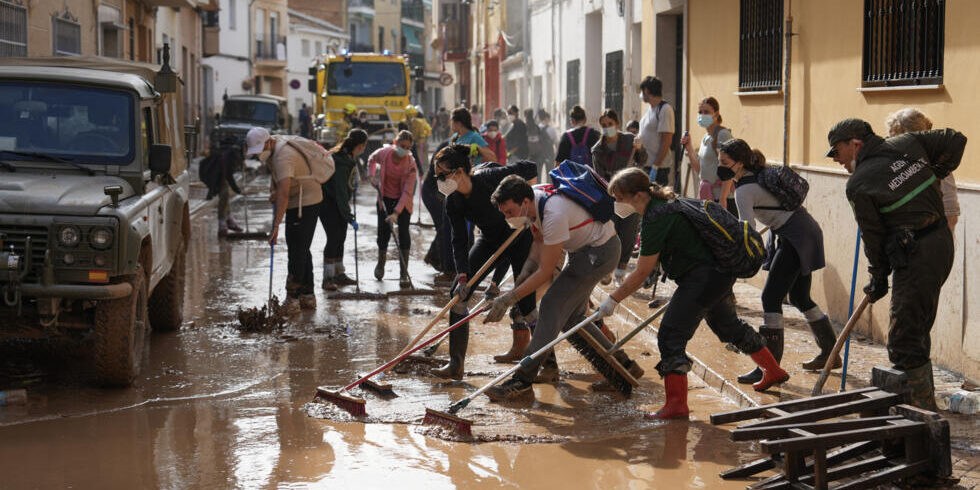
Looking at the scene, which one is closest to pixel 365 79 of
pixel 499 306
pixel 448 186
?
pixel 448 186

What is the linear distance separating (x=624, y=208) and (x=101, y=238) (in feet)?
10.4

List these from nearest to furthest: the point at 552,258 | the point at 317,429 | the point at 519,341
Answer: the point at 317,429
the point at 552,258
the point at 519,341

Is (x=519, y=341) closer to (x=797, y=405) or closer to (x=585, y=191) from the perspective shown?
(x=585, y=191)

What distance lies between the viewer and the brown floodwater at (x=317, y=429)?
5871mm

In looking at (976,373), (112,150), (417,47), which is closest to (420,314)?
(112,150)

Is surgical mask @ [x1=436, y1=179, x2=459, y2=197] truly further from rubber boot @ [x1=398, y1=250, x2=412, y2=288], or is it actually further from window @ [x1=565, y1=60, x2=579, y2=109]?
window @ [x1=565, y1=60, x2=579, y2=109]

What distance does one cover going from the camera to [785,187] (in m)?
7.80

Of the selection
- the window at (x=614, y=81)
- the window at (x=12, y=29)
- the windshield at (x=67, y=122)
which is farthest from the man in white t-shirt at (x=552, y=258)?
the window at (x=614, y=81)

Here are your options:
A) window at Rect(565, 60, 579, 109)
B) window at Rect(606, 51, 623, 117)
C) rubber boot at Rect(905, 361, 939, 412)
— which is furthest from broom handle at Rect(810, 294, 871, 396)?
window at Rect(565, 60, 579, 109)

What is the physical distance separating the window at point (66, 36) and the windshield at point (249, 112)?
12.0m

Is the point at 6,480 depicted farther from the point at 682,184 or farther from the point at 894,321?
the point at 682,184

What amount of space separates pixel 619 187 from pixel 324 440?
218 cm

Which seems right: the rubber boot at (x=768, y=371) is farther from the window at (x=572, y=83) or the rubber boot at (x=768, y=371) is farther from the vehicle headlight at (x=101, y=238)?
the window at (x=572, y=83)

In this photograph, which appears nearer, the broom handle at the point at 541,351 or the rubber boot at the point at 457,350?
the broom handle at the point at 541,351
